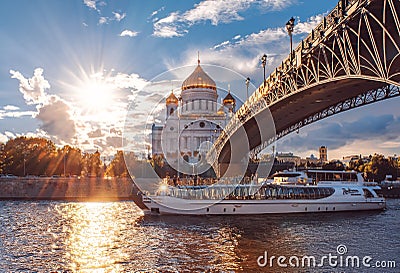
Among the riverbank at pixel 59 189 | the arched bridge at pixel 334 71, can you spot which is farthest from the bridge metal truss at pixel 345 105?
the riverbank at pixel 59 189

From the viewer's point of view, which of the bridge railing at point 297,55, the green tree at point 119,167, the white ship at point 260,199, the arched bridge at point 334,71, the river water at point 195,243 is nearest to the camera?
the arched bridge at point 334,71

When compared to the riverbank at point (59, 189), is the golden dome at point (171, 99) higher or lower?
higher

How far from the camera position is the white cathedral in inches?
3607

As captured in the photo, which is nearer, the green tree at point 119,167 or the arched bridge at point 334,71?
the arched bridge at point 334,71

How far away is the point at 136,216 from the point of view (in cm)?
3341

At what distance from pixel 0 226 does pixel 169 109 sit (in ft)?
243

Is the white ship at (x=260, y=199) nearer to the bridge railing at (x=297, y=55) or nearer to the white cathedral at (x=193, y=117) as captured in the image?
the bridge railing at (x=297, y=55)

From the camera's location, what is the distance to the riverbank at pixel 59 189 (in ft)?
180

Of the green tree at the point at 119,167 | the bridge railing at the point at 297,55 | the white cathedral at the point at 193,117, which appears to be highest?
the white cathedral at the point at 193,117

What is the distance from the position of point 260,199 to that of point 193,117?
62.8 metres

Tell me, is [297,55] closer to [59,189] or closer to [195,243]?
[195,243]

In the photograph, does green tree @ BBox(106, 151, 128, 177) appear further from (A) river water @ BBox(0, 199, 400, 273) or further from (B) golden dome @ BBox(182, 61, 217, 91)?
(A) river water @ BBox(0, 199, 400, 273)

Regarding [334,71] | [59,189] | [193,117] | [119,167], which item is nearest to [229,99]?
[193,117]

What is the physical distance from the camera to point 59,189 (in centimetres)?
5612
